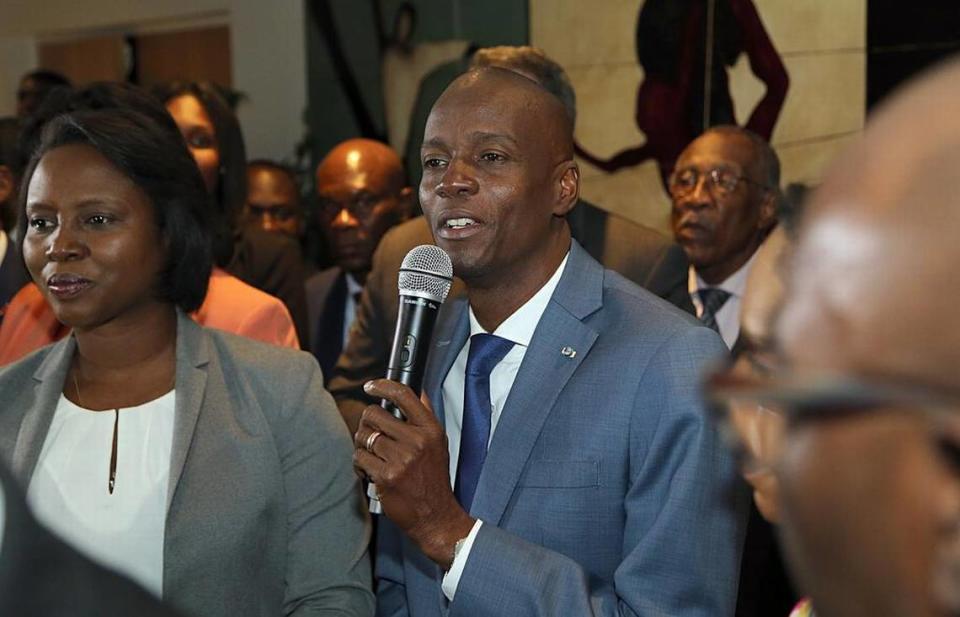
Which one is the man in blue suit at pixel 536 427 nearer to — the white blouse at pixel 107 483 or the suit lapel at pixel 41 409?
the white blouse at pixel 107 483

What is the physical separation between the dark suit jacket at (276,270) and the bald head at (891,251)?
3.80 meters

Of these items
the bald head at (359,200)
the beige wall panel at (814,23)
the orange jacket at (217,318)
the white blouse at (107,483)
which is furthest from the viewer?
the beige wall panel at (814,23)

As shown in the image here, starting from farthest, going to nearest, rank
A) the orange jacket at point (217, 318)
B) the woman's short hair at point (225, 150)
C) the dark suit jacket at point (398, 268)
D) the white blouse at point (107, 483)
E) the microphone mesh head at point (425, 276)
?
1. the woman's short hair at point (225, 150)
2. the dark suit jacket at point (398, 268)
3. the orange jacket at point (217, 318)
4. the white blouse at point (107, 483)
5. the microphone mesh head at point (425, 276)

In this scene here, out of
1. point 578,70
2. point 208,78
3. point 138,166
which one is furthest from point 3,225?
point 208,78

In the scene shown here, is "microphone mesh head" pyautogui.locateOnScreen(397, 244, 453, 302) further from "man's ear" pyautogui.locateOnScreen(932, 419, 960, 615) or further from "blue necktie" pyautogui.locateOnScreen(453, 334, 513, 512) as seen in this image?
"man's ear" pyautogui.locateOnScreen(932, 419, 960, 615)

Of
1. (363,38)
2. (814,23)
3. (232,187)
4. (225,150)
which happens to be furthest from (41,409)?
(363,38)

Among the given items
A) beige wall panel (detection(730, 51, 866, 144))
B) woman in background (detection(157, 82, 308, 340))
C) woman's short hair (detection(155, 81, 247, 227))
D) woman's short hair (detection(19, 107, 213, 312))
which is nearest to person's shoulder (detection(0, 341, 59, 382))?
woman's short hair (detection(19, 107, 213, 312))

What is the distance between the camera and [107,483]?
8.44 feet

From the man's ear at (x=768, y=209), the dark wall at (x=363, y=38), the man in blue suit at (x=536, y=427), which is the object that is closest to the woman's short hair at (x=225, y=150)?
the man in blue suit at (x=536, y=427)

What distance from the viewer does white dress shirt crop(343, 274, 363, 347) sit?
509cm

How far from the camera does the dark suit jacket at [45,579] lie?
728 millimetres

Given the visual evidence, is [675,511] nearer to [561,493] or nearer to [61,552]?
[561,493]

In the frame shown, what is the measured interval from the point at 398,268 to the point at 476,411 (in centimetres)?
121

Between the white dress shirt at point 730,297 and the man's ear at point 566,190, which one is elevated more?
the man's ear at point 566,190
